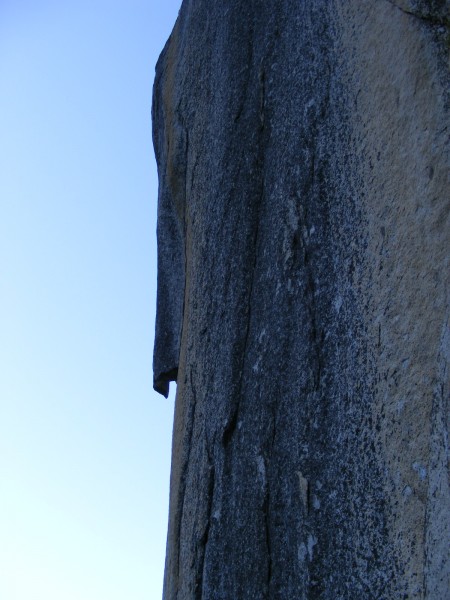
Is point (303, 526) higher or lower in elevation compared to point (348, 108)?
lower

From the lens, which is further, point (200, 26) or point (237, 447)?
point (200, 26)

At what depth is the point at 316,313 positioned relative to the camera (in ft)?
5.79

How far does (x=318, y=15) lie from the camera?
200 cm

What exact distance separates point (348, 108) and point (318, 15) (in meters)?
0.30

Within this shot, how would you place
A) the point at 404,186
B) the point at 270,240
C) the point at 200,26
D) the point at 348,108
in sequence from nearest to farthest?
the point at 404,186 < the point at 348,108 < the point at 270,240 < the point at 200,26

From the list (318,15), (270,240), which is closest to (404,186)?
(270,240)

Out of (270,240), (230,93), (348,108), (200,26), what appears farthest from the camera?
(200,26)

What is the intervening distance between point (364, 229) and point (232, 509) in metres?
0.62

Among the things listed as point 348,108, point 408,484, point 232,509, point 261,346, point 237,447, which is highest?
point 348,108

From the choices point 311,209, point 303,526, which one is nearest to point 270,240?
point 311,209

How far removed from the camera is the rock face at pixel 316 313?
149 centimetres

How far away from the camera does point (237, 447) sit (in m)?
1.92

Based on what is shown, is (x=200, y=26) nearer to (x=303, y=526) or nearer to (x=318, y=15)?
(x=318, y=15)

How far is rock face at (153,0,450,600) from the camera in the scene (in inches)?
58.7
